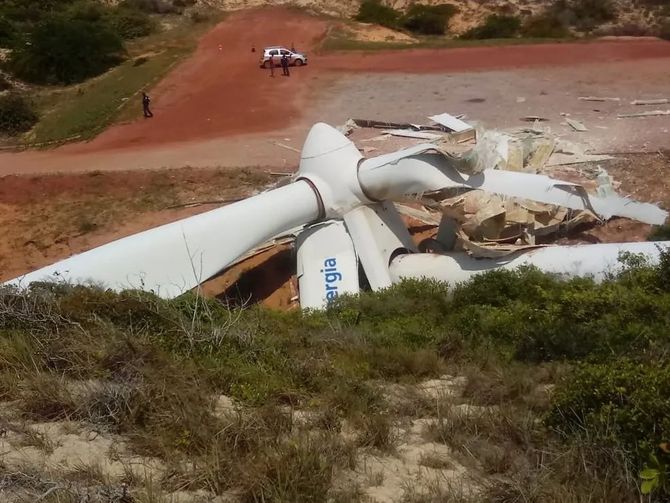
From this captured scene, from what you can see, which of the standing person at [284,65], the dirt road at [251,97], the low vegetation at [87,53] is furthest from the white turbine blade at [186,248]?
the standing person at [284,65]

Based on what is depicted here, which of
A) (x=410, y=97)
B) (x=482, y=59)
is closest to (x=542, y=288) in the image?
(x=410, y=97)

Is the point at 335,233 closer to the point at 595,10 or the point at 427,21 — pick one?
the point at 427,21

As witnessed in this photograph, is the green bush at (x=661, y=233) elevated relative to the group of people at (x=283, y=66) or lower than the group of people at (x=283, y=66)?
lower

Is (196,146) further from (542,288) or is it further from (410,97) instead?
(542,288)

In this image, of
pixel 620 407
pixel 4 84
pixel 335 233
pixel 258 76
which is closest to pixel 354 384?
pixel 620 407

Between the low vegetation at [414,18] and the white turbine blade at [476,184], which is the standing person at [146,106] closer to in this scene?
Answer: the white turbine blade at [476,184]

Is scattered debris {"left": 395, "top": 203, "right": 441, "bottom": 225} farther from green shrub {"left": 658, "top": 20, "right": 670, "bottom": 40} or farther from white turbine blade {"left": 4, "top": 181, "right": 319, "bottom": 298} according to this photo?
green shrub {"left": 658, "top": 20, "right": 670, "bottom": 40}

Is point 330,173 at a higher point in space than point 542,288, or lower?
higher
